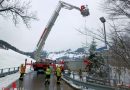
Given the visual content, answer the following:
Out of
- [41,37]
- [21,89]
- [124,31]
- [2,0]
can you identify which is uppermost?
[2,0]

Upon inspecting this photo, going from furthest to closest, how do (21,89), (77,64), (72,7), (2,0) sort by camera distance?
(77,64) → (72,7) → (2,0) → (21,89)

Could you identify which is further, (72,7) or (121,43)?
(72,7)

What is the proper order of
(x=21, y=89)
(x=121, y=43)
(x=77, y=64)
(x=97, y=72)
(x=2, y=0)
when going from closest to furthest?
(x=121, y=43), (x=21, y=89), (x=2, y=0), (x=97, y=72), (x=77, y=64)

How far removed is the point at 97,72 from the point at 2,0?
24.1 metres

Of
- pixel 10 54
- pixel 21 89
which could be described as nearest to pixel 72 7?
pixel 21 89

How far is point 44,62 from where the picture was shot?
42.9 m

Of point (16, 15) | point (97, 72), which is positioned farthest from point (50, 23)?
point (97, 72)

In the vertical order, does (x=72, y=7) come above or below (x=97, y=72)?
above

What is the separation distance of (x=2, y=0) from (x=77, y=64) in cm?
5623

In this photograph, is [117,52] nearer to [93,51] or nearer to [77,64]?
[93,51]

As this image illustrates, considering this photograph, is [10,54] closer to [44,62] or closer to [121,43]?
[44,62]

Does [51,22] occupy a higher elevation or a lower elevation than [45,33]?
higher

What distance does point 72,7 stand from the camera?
4038 centimetres

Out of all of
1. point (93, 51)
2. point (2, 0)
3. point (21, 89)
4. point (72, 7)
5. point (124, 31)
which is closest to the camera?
point (124, 31)
